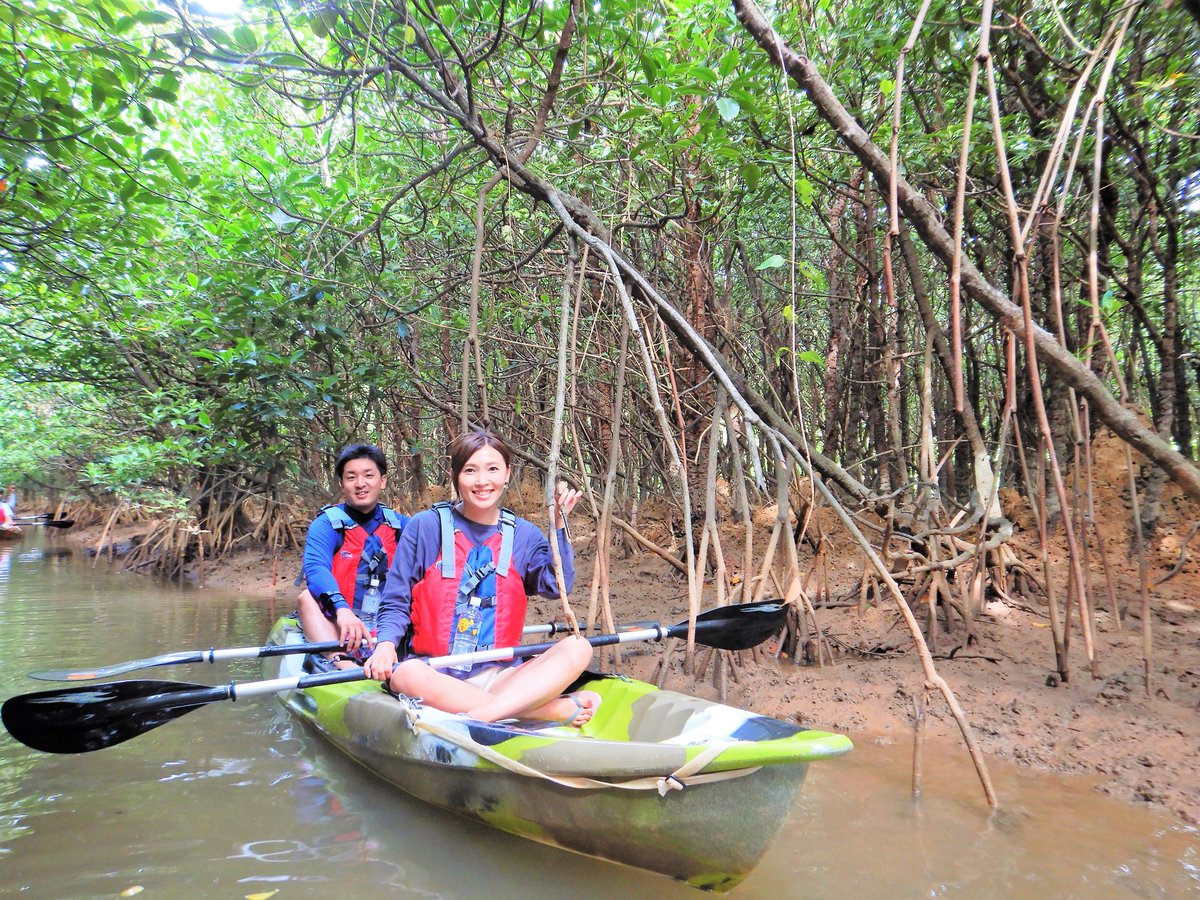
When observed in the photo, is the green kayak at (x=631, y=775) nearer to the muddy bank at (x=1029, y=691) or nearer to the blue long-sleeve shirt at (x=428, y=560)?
the blue long-sleeve shirt at (x=428, y=560)

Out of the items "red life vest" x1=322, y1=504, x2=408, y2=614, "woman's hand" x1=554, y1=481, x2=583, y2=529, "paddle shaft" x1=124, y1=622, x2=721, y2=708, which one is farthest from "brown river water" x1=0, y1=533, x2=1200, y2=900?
"woman's hand" x1=554, y1=481, x2=583, y2=529

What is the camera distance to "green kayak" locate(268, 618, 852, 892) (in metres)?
1.58

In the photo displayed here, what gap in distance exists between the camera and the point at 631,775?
1639 millimetres

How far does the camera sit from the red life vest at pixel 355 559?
3611 mm

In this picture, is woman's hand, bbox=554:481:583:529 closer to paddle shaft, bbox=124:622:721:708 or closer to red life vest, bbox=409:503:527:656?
red life vest, bbox=409:503:527:656

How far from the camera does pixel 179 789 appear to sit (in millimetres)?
2582

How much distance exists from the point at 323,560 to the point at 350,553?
0.53ft

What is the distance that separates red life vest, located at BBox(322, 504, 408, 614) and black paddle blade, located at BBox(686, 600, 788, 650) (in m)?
1.69

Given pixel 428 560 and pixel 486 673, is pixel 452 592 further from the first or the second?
pixel 486 673

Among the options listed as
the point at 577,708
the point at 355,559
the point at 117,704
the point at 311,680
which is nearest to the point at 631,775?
the point at 577,708

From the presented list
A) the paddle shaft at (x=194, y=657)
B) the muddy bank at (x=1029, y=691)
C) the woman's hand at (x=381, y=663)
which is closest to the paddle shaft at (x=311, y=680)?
the woman's hand at (x=381, y=663)

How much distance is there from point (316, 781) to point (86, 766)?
40.7 inches

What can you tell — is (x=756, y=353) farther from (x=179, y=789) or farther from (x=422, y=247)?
(x=179, y=789)

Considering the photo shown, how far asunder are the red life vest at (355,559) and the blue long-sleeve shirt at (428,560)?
3.50 feet
